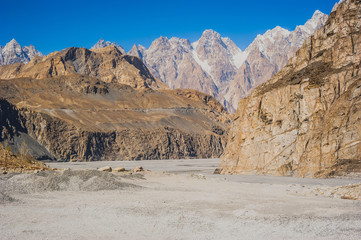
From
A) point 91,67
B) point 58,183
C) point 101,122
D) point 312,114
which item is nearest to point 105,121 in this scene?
point 101,122

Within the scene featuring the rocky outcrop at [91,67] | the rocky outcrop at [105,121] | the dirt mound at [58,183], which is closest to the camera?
the dirt mound at [58,183]

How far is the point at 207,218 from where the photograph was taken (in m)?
11.7

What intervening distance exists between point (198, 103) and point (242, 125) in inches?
4943

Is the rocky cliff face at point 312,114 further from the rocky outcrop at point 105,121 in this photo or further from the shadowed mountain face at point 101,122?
the rocky outcrop at point 105,121

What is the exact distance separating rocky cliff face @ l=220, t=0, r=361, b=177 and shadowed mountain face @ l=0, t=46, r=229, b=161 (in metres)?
58.5

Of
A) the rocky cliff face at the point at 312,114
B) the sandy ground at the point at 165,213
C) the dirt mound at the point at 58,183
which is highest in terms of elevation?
the rocky cliff face at the point at 312,114

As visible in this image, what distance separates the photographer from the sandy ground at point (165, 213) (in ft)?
31.6

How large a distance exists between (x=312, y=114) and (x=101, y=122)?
277 ft

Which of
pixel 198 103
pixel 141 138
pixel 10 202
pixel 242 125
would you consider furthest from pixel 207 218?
pixel 198 103

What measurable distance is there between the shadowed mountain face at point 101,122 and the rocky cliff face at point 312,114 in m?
58.5

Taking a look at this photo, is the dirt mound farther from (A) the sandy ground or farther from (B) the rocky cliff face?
(B) the rocky cliff face

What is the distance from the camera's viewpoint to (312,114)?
2850cm

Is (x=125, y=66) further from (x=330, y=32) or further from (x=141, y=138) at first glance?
(x=330, y=32)

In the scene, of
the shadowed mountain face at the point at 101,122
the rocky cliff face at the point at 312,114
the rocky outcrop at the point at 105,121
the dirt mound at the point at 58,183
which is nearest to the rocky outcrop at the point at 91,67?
the shadowed mountain face at the point at 101,122
